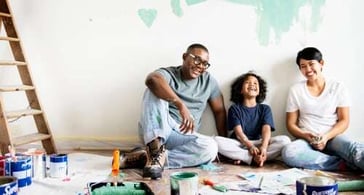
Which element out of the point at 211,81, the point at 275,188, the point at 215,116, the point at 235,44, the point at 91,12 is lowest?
the point at 275,188

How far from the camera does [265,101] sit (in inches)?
101

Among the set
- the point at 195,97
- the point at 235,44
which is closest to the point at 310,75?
the point at 235,44

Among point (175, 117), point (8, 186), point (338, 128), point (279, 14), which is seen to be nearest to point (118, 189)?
point (8, 186)

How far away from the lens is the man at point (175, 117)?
2037 mm

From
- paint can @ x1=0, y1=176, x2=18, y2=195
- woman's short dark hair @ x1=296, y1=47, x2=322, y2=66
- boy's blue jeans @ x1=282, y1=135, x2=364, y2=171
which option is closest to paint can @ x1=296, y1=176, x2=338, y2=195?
paint can @ x1=0, y1=176, x2=18, y2=195

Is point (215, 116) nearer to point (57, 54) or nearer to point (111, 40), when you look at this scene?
point (111, 40)

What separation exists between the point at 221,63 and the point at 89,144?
1.12m

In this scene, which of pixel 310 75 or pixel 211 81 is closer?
pixel 310 75

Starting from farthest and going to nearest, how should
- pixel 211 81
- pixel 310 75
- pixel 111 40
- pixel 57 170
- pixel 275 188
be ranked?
1. pixel 111 40
2. pixel 211 81
3. pixel 310 75
4. pixel 57 170
5. pixel 275 188

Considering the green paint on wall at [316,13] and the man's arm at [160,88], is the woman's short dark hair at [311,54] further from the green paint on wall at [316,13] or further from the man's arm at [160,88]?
the man's arm at [160,88]

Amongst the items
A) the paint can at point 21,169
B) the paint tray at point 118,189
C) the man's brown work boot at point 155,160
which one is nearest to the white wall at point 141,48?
the man's brown work boot at point 155,160

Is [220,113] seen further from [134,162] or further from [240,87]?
[134,162]

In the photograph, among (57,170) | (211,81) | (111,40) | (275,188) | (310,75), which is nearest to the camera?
(275,188)

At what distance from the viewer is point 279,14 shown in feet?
8.07
